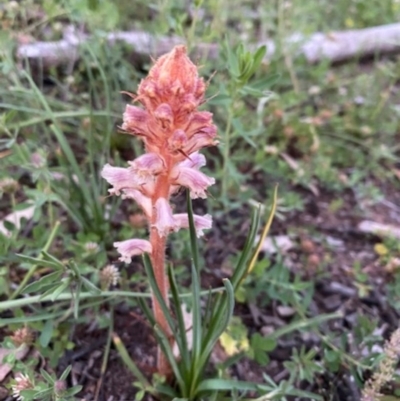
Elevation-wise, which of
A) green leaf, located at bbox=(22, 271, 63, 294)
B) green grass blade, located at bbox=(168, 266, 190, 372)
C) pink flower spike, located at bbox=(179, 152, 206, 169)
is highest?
pink flower spike, located at bbox=(179, 152, 206, 169)

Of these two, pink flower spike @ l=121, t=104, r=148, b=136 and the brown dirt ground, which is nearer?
pink flower spike @ l=121, t=104, r=148, b=136

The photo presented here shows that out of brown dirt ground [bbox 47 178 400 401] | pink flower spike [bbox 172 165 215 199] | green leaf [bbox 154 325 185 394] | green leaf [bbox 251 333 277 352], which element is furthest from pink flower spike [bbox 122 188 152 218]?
green leaf [bbox 251 333 277 352]

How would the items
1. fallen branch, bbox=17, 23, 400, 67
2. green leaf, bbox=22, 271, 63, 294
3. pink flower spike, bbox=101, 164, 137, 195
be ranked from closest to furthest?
pink flower spike, bbox=101, 164, 137, 195, green leaf, bbox=22, 271, 63, 294, fallen branch, bbox=17, 23, 400, 67

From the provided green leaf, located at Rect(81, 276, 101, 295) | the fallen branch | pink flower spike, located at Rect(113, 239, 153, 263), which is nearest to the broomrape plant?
pink flower spike, located at Rect(113, 239, 153, 263)

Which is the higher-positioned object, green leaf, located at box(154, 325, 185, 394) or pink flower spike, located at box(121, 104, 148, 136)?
pink flower spike, located at box(121, 104, 148, 136)

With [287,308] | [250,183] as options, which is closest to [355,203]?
[250,183]

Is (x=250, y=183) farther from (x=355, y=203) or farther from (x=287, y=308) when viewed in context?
(x=287, y=308)

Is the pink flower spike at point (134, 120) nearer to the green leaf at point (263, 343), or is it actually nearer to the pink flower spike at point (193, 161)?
the pink flower spike at point (193, 161)

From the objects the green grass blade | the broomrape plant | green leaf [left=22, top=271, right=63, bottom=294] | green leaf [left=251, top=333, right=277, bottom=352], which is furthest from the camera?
green leaf [left=251, top=333, right=277, bottom=352]

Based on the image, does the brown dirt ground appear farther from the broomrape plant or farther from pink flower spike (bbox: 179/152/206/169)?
pink flower spike (bbox: 179/152/206/169)
